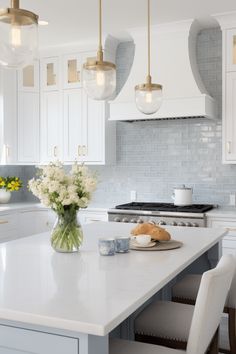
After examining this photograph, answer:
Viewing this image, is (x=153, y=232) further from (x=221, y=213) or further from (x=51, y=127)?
(x=51, y=127)

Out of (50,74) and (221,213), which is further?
(50,74)

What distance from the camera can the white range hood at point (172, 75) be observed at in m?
4.55

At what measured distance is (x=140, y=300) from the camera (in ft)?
5.49

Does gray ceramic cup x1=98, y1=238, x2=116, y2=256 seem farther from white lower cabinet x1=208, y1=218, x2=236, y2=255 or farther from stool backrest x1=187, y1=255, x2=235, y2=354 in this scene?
white lower cabinet x1=208, y1=218, x2=236, y2=255

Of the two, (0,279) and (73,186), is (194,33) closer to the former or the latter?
(73,186)

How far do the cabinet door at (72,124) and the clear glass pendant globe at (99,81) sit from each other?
98.0 inches

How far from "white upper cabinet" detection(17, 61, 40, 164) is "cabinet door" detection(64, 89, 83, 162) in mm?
422

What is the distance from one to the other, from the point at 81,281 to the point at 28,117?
3.91 meters

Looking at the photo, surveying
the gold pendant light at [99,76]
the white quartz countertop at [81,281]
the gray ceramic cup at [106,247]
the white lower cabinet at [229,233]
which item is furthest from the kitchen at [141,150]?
the gray ceramic cup at [106,247]

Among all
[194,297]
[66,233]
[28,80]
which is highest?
[28,80]

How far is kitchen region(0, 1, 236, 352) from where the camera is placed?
4879 millimetres

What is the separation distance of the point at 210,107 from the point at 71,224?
2607 millimetres

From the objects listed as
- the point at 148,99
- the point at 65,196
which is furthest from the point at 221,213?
the point at 65,196

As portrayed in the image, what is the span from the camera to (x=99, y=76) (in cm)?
272
